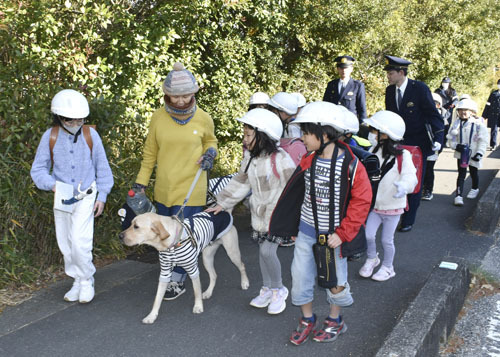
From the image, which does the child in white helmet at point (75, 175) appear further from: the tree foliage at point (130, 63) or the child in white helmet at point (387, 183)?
the child in white helmet at point (387, 183)

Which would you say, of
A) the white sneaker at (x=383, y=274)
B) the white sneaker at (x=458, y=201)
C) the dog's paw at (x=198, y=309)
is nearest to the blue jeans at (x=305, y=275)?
the dog's paw at (x=198, y=309)

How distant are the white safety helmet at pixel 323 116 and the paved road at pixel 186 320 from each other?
5.84 feet

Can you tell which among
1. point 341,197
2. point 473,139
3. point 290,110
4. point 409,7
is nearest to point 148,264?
point 290,110

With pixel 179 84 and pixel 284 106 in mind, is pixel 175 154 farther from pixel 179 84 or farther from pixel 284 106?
pixel 284 106

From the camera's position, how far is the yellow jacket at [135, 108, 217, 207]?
443 centimetres

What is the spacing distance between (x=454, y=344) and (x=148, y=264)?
10.8ft

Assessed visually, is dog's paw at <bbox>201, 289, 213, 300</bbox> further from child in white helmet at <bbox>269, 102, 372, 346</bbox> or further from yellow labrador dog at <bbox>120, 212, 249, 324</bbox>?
child in white helmet at <bbox>269, 102, 372, 346</bbox>

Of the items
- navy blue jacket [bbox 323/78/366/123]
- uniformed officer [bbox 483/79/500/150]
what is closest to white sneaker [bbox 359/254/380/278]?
navy blue jacket [bbox 323/78/366/123]

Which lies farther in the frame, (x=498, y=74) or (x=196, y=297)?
(x=498, y=74)

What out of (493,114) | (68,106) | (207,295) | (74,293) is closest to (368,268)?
(207,295)

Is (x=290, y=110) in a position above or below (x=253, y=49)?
below

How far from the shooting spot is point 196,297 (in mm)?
4402

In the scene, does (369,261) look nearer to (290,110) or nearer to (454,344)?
(454,344)

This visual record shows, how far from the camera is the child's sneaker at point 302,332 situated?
12.6 feet
